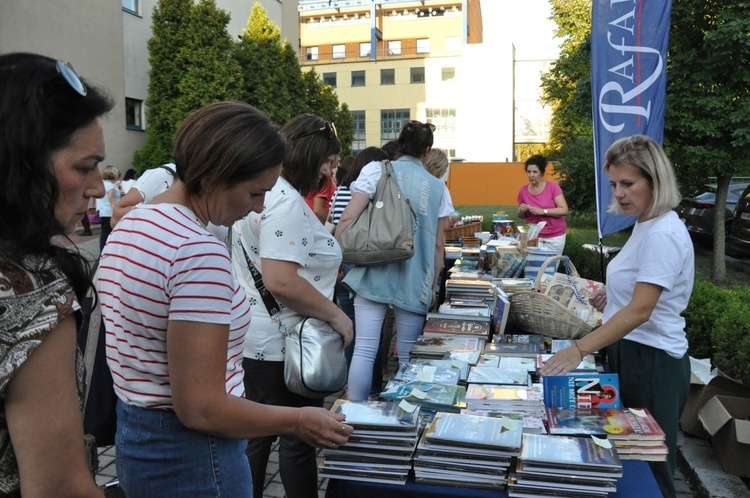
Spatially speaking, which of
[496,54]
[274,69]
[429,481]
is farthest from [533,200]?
[496,54]

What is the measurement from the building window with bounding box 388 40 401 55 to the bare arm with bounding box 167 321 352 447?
57.7m

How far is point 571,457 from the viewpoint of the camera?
1.98m

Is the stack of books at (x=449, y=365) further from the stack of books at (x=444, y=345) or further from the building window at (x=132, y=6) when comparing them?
the building window at (x=132, y=6)

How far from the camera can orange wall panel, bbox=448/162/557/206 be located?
1447 inches

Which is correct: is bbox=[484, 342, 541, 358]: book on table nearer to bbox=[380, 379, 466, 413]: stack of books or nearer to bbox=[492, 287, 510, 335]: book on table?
bbox=[492, 287, 510, 335]: book on table

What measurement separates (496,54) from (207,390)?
5092cm

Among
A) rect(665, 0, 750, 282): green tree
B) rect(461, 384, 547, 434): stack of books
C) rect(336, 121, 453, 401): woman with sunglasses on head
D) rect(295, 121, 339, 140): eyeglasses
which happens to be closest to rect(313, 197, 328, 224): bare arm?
rect(336, 121, 453, 401): woman with sunglasses on head

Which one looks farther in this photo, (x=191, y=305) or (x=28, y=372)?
(x=191, y=305)

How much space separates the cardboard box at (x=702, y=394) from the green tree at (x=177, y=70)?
1704cm

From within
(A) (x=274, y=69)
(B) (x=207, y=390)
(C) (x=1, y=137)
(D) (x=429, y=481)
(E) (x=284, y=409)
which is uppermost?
(A) (x=274, y=69)

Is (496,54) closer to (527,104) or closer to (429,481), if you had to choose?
(527,104)

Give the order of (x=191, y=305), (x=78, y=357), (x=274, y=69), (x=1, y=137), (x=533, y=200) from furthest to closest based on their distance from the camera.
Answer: (x=274, y=69)
(x=533, y=200)
(x=191, y=305)
(x=78, y=357)
(x=1, y=137)

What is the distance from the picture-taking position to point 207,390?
139 centimetres

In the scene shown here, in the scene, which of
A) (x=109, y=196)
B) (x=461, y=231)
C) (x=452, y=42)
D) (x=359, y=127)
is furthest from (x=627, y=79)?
(x=452, y=42)
